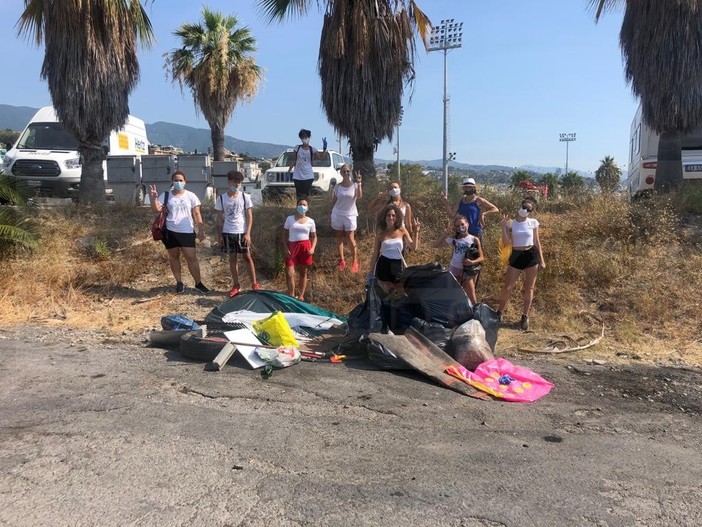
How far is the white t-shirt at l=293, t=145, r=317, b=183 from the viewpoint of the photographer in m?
10.8

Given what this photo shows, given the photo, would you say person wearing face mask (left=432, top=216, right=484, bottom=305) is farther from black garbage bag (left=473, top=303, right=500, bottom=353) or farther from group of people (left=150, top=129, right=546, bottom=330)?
black garbage bag (left=473, top=303, right=500, bottom=353)

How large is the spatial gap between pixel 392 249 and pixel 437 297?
103 cm

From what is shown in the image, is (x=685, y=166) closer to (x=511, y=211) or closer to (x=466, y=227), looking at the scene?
(x=511, y=211)

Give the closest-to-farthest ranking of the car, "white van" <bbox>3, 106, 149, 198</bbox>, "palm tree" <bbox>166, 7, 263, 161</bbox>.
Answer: "white van" <bbox>3, 106, 149, 198</bbox>
the car
"palm tree" <bbox>166, 7, 263, 161</bbox>

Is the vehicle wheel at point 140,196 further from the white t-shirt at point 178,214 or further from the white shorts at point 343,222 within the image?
the white shorts at point 343,222

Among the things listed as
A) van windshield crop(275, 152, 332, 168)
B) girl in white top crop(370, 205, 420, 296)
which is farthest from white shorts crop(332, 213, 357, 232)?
van windshield crop(275, 152, 332, 168)

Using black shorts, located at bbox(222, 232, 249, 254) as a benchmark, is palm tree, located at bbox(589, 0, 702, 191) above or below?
above

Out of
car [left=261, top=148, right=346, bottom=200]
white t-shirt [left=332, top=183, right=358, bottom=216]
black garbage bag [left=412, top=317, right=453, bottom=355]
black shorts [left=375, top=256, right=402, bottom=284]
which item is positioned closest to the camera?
black garbage bag [left=412, top=317, right=453, bottom=355]

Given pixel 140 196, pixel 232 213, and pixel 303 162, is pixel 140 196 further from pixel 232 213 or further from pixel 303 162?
pixel 232 213

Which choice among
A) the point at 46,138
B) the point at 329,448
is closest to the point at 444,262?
the point at 329,448

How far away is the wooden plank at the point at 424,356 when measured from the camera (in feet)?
17.1

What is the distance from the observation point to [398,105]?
11.7 meters

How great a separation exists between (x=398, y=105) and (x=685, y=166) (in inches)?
255

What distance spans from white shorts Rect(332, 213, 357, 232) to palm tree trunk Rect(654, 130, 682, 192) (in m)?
7.47
